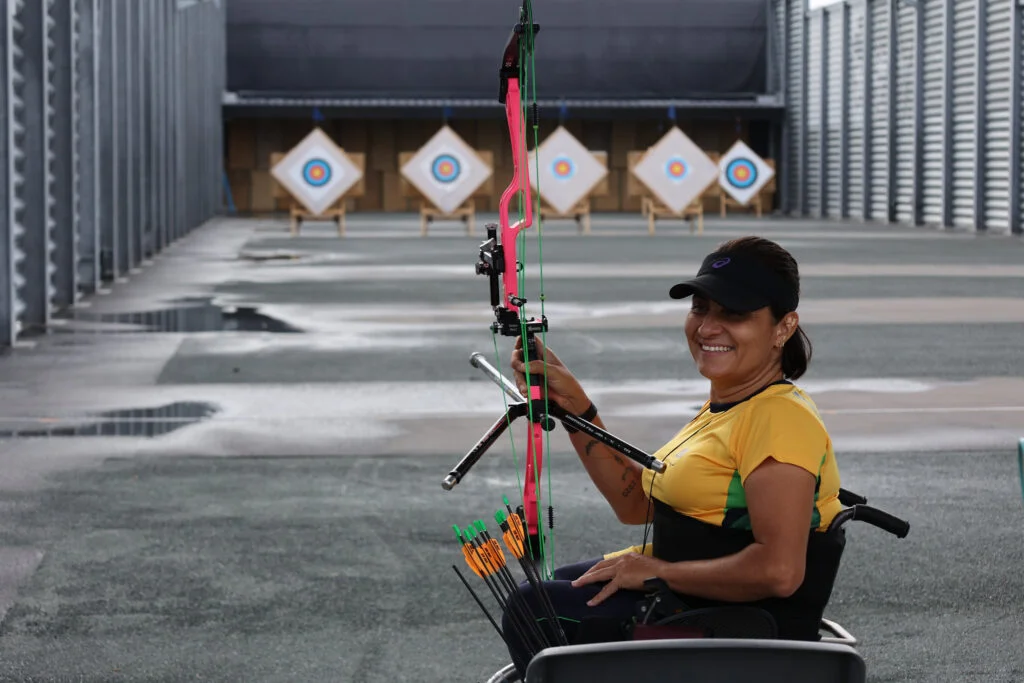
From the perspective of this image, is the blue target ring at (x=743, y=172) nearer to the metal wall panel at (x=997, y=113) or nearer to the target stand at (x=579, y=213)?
the target stand at (x=579, y=213)

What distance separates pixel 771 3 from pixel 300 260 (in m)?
26.4

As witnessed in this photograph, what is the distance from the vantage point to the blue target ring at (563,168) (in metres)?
41.4

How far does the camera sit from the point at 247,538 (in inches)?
259

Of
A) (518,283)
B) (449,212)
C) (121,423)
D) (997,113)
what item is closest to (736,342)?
(518,283)

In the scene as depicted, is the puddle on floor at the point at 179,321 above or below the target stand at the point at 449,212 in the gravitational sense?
below

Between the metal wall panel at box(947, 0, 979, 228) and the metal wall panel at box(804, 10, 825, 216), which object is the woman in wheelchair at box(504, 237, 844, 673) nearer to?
the metal wall panel at box(947, 0, 979, 228)

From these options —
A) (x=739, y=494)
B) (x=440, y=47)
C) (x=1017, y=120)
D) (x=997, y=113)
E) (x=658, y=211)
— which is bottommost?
(x=658, y=211)

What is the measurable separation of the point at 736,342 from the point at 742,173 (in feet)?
143

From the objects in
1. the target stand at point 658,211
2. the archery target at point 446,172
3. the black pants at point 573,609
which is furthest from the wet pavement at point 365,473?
the archery target at point 446,172

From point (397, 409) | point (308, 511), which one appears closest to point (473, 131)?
point (397, 409)

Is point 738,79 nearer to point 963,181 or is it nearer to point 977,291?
point 963,181

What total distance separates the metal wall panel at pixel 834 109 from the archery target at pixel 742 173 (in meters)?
1.64

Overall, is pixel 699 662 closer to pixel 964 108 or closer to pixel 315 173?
pixel 964 108

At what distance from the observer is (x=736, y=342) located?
320cm
